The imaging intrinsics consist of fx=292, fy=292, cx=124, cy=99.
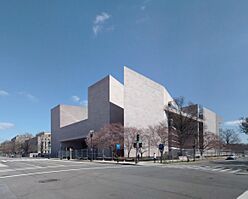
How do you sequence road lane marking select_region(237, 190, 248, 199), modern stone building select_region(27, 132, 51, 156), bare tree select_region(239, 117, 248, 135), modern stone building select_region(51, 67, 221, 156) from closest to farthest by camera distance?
road lane marking select_region(237, 190, 248, 199) < bare tree select_region(239, 117, 248, 135) < modern stone building select_region(51, 67, 221, 156) < modern stone building select_region(27, 132, 51, 156)

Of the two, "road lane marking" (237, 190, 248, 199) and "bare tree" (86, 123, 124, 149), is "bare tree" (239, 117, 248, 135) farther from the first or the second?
"road lane marking" (237, 190, 248, 199)

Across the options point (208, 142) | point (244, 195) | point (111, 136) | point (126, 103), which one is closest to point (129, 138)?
point (111, 136)

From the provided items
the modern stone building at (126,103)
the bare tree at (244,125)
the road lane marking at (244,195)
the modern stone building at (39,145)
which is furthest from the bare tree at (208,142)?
the modern stone building at (39,145)

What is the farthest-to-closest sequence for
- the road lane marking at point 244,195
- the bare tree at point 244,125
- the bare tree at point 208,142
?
the bare tree at point 208,142, the bare tree at point 244,125, the road lane marking at point 244,195

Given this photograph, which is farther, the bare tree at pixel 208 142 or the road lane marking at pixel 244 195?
the bare tree at pixel 208 142

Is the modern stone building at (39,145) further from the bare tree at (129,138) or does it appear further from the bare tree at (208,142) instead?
the bare tree at (129,138)

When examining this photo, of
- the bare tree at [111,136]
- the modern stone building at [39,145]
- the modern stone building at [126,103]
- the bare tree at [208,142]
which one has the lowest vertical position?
the modern stone building at [39,145]

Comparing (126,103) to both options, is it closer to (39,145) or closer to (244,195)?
(244,195)

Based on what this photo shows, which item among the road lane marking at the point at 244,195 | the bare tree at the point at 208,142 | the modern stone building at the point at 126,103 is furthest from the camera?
the bare tree at the point at 208,142

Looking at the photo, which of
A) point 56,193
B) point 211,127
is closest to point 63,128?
point 211,127

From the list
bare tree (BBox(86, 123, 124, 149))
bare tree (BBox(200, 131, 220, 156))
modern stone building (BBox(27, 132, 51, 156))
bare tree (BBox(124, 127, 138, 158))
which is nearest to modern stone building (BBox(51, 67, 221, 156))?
bare tree (BBox(86, 123, 124, 149))

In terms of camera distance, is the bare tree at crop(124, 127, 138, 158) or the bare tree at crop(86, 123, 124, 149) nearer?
the bare tree at crop(86, 123, 124, 149)

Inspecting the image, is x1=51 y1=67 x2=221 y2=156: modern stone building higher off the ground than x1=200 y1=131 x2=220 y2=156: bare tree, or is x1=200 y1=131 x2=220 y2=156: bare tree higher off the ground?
x1=51 y1=67 x2=221 y2=156: modern stone building

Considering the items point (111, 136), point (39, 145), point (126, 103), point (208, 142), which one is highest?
point (126, 103)
